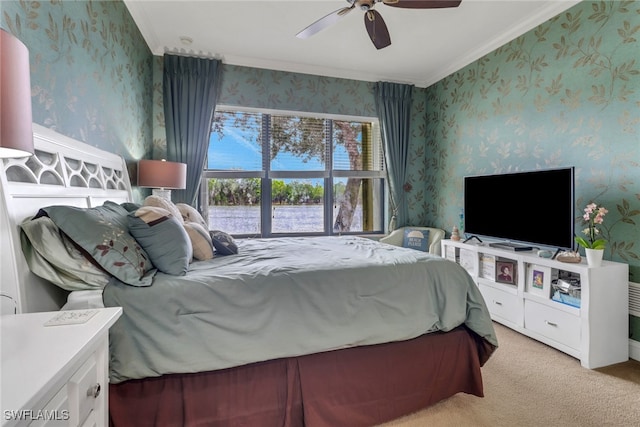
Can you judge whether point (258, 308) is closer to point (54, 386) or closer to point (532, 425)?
point (54, 386)

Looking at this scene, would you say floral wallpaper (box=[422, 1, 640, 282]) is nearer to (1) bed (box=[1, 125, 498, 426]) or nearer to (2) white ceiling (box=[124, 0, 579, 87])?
(2) white ceiling (box=[124, 0, 579, 87])

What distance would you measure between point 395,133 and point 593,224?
2.51 metres

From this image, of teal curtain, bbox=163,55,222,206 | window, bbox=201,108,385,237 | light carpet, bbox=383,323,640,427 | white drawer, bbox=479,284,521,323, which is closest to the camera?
light carpet, bbox=383,323,640,427

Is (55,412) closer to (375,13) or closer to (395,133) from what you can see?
(375,13)

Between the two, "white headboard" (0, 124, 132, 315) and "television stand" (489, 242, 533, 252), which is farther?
"television stand" (489, 242, 533, 252)

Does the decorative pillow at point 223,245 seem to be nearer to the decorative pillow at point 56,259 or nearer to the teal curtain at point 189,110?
the decorative pillow at point 56,259

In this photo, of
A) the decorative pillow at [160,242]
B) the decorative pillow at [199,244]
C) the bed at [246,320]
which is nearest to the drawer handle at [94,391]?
the bed at [246,320]

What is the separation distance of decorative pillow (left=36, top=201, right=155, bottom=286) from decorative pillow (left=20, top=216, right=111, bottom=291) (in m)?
0.03

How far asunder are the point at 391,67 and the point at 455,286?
10.6 feet

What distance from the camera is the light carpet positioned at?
1.58 metres

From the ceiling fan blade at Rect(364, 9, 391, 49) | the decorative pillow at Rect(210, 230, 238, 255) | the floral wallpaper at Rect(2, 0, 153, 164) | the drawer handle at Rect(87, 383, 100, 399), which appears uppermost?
the ceiling fan blade at Rect(364, 9, 391, 49)

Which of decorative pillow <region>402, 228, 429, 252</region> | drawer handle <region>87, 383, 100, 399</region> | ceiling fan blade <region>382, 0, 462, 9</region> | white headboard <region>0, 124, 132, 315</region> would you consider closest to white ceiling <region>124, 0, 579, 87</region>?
ceiling fan blade <region>382, 0, 462, 9</region>

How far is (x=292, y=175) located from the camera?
4027 mm

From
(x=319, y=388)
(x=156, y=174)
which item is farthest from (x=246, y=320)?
(x=156, y=174)
